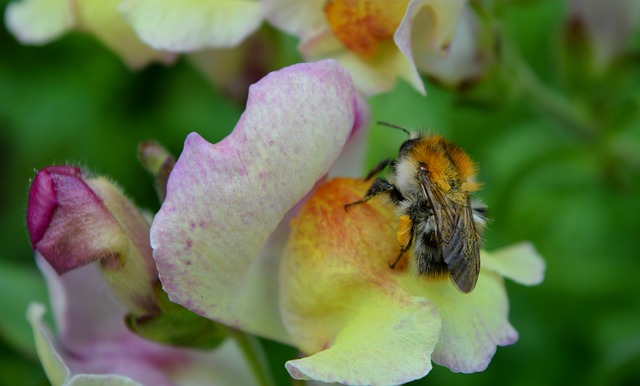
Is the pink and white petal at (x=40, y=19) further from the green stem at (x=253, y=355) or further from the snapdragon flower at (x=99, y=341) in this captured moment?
the green stem at (x=253, y=355)

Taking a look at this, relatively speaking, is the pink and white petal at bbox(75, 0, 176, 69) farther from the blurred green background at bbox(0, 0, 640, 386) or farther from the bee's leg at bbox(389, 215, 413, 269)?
the bee's leg at bbox(389, 215, 413, 269)

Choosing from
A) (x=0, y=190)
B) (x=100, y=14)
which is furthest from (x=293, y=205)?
(x=0, y=190)

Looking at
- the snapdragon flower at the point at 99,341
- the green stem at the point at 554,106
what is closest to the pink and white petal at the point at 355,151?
the snapdragon flower at the point at 99,341

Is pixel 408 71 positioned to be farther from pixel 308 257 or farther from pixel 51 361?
pixel 51 361

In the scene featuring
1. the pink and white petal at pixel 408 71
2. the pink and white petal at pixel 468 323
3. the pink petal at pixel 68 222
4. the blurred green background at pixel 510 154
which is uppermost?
the pink and white petal at pixel 408 71

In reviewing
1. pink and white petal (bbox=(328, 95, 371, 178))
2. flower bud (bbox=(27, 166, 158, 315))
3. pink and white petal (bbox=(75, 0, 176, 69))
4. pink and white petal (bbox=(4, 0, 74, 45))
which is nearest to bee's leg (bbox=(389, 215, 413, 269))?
pink and white petal (bbox=(328, 95, 371, 178))

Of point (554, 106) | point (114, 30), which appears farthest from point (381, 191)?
point (554, 106)
